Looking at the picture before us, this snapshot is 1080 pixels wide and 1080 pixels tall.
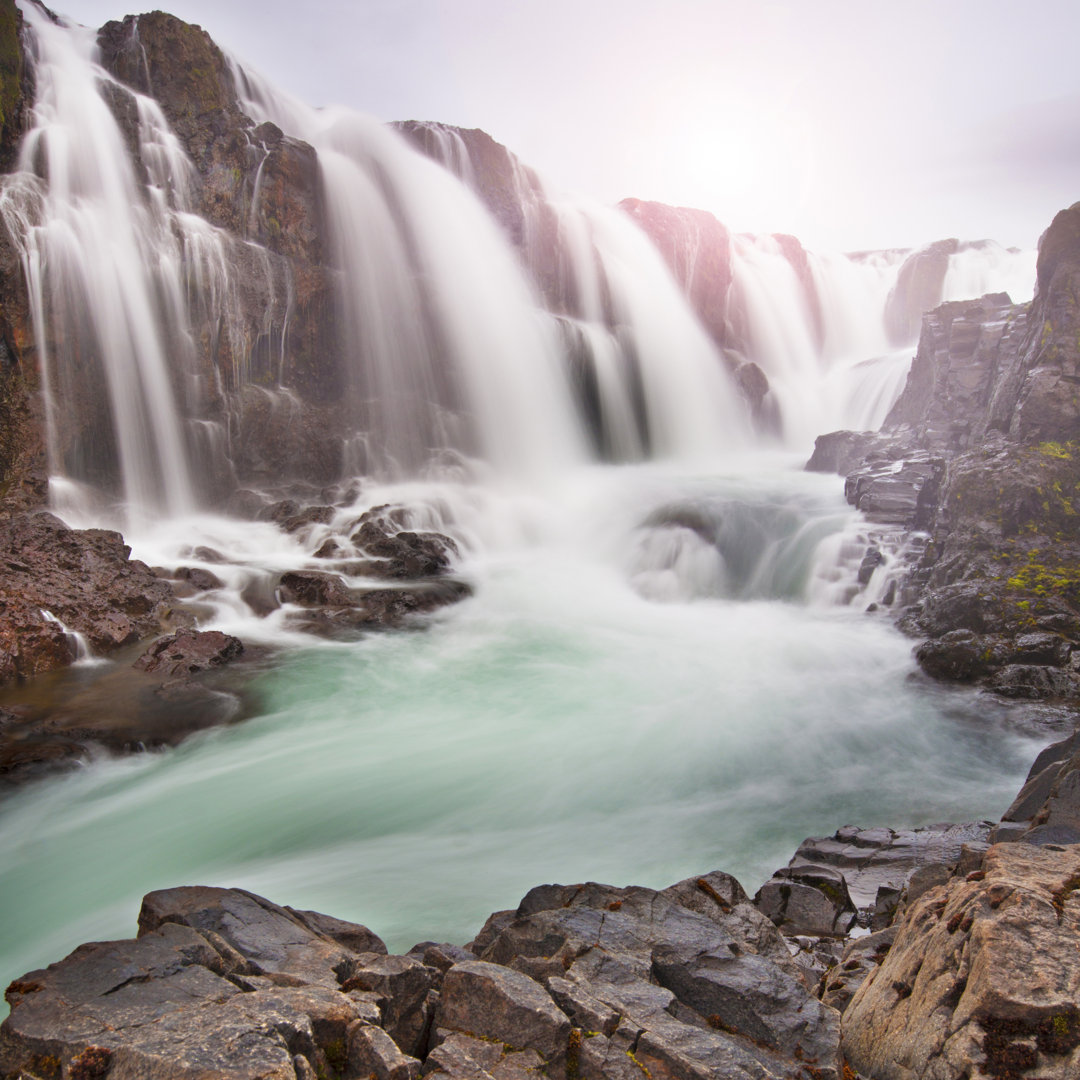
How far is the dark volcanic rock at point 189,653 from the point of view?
9.88 metres

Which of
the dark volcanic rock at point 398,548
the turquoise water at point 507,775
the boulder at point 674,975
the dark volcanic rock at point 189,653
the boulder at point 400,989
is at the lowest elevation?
the turquoise water at point 507,775

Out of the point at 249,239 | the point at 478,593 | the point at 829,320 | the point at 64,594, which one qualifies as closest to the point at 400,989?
the point at 64,594

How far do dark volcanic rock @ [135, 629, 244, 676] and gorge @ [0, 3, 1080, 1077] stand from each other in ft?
0.28

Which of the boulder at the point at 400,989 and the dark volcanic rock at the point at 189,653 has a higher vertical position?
the dark volcanic rock at the point at 189,653

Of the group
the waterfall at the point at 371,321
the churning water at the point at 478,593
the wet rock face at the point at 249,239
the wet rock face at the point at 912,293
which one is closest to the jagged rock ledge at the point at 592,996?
the churning water at the point at 478,593

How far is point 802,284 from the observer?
36.8 meters

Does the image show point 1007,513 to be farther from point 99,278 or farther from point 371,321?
point 99,278

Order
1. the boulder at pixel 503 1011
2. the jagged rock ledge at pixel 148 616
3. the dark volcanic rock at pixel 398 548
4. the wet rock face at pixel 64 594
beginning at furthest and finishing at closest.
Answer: the dark volcanic rock at pixel 398 548 → the wet rock face at pixel 64 594 → the jagged rock ledge at pixel 148 616 → the boulder at pixel 503 1011

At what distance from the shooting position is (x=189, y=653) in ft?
33.3

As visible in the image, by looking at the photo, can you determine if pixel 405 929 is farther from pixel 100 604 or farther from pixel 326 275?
pixel 326 275

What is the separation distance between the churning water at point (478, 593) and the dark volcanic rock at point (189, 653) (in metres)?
0.77

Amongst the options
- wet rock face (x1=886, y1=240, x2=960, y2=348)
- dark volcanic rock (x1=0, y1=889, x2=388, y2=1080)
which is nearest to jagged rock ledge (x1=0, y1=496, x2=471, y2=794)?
dark volcanic rock (x1=0, y1=889, x2=388, y2=1080)

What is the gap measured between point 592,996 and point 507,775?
4851mm

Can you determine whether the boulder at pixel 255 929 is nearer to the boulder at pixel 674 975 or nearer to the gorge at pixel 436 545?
the gorge at pixel 436 545
